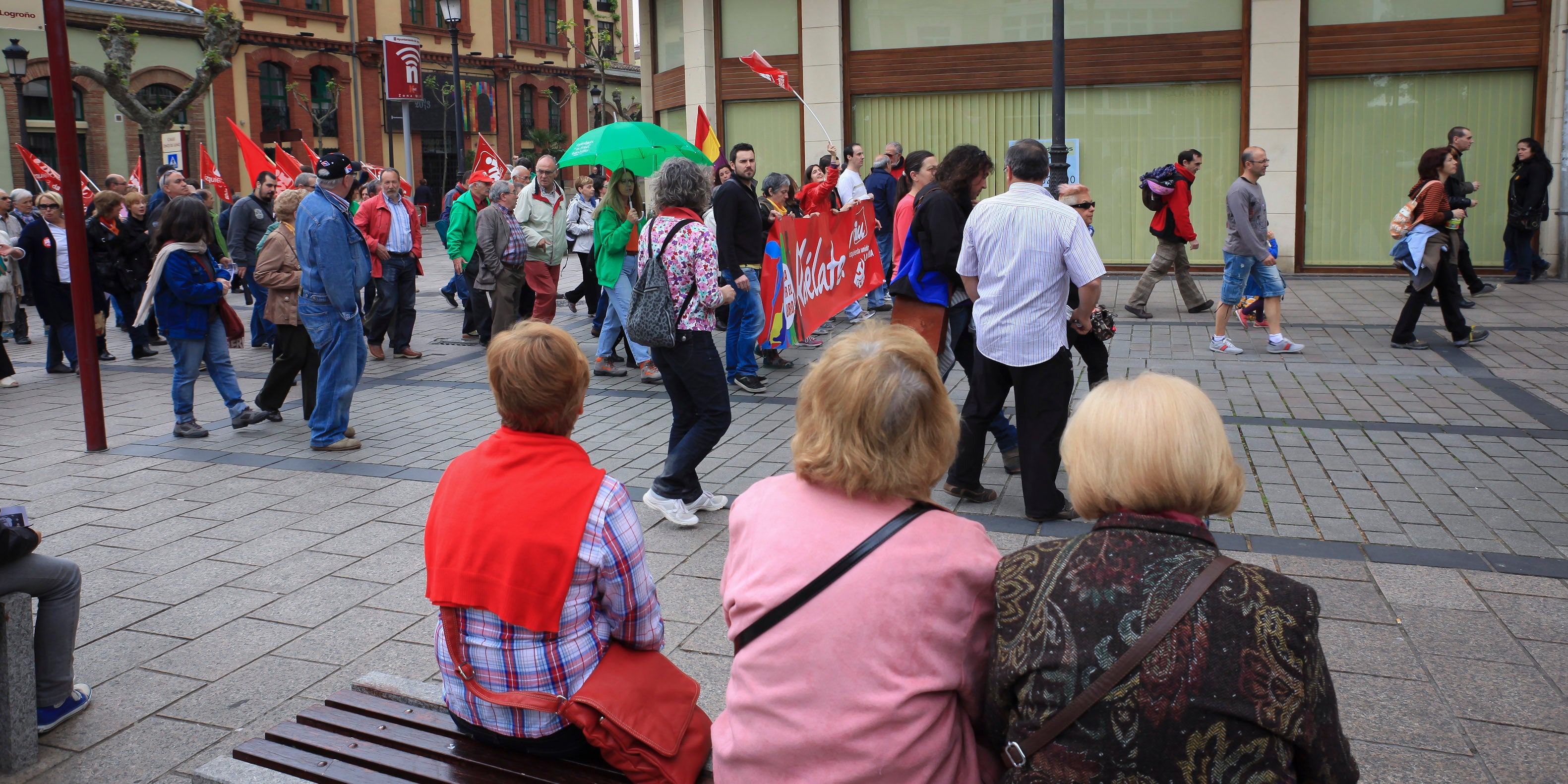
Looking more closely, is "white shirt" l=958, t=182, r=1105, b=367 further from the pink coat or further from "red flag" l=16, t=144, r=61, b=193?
"red flag" l=16, t=144, r=61, b=193

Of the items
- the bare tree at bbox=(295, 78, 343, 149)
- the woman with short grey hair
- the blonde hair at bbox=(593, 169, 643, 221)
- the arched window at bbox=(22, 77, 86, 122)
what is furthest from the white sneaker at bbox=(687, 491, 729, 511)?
the bare tree at bbox=(295, 78, 343, 149)

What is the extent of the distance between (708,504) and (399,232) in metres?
7.04

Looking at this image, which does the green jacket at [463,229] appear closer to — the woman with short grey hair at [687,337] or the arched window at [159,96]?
the woman with short grey hair at [687,337]

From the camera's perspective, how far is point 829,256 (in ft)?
34.9

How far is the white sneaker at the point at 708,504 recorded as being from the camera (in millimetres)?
5805

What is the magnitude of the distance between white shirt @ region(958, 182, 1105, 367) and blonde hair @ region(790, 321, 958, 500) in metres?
3.06

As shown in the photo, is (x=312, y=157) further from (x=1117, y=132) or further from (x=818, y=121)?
(x=1117, y=132)

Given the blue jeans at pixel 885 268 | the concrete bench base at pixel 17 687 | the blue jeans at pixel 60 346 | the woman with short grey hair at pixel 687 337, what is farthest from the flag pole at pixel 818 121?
the concrete bench base at pixel 17 687

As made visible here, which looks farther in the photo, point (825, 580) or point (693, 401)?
point (693, 401)

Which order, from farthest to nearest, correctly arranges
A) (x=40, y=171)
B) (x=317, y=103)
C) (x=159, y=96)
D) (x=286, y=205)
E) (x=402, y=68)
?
(x=317, y=103)
(x=159, y=96)
(x=402, y=68)
(x=40, y=171)
(x=286, y=205)

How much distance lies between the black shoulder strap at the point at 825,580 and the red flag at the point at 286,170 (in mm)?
12488

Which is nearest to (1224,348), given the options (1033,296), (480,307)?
(1033,296)

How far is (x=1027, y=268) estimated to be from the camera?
206 inches

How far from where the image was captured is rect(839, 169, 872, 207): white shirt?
14242 mm
